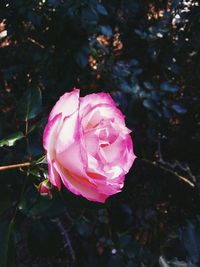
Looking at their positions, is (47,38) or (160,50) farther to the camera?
(160,50)

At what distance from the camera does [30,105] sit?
3.25 ft

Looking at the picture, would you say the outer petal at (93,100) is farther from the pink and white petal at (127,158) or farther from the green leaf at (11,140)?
the green leaf at (11,140)

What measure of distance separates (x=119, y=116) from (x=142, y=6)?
1.65 metres

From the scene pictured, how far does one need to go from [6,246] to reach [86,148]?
0.30 meters

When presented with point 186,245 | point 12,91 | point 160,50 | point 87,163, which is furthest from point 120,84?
point 87,163

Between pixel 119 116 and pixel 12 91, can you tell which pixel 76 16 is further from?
pixel 119 116

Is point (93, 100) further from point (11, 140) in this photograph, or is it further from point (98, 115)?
point (11, 140)

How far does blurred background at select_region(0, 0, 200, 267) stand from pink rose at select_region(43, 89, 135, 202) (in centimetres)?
34

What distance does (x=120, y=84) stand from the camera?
1.78 m

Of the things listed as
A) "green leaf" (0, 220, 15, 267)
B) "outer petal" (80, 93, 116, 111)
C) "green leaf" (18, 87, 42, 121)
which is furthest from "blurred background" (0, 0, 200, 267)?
"outer petal" (80, 93, 116, 111)

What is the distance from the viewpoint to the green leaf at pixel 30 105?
98 cm

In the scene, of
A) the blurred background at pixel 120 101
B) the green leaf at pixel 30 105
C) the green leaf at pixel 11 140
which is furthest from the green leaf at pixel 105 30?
the green leaf at pixel 11 140

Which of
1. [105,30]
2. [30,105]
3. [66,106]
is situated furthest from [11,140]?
[105,30]

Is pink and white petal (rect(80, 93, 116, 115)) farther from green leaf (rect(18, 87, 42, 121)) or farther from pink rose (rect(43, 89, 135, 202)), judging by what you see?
green leaf (rect(18, 87, 42, 121))
